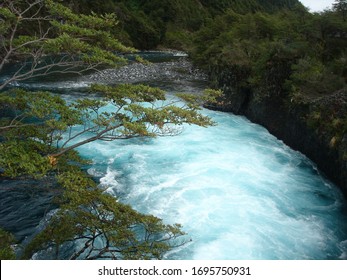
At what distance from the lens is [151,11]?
316 feet

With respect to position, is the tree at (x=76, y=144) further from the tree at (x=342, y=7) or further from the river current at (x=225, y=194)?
the tree at (x=342, y=7)

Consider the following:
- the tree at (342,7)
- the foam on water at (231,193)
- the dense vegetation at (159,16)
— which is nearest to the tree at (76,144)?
the foam on water at (231,193)

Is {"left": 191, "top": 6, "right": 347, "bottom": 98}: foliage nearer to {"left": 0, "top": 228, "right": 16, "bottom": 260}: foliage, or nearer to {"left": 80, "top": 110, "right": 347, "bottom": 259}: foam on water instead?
{"left": 80, "top": 110, "right": 347, "bottom": 259}: foam on water

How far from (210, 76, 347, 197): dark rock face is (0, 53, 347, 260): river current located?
51 cm

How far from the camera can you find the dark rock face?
13430mm

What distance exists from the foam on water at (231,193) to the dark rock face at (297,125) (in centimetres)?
55

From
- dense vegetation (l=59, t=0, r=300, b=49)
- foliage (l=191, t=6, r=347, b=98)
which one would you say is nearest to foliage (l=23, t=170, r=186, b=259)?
foliage (l=191, t=6, r=347, b=98)

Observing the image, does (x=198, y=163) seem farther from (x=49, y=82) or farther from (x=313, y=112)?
(x=49, y=82)

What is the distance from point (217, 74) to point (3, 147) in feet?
83.3

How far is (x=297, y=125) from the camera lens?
1728 centimetres

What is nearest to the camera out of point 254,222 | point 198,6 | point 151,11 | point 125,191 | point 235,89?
point 254,222

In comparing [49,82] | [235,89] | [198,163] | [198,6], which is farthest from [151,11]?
[198,163]

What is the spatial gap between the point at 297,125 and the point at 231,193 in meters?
7.00

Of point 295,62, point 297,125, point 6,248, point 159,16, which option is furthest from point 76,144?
point 159,16
